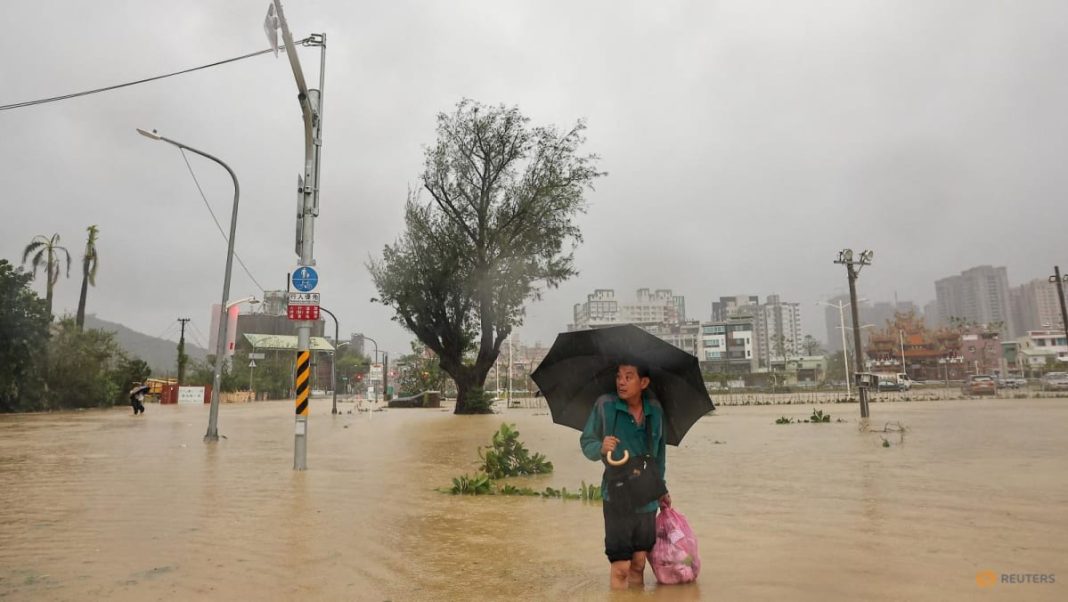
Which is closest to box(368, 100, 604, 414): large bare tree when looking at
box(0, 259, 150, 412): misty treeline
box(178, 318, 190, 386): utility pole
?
box(0, 259, 150, 412): misty treeline

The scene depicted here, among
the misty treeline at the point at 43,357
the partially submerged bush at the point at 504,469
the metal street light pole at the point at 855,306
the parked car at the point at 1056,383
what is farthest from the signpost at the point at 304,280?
the parked car at the point at 1056,383

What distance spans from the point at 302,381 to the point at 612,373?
28.5ft

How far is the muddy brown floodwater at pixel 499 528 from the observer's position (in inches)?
176

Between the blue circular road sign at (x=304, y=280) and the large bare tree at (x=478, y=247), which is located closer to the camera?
the blue circular road sign at (x=304, y=280)

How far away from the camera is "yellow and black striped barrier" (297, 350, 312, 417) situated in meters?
11.3

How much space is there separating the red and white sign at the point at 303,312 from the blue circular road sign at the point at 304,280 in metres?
0.33

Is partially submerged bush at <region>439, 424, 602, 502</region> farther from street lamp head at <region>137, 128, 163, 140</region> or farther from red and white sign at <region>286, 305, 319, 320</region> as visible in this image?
street lamp head at <region>137, 128, 163, 140</region>

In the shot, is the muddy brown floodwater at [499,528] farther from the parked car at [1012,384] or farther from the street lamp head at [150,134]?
the parked car at [1012,384]

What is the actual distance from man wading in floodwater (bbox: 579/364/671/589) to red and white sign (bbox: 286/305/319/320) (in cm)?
863

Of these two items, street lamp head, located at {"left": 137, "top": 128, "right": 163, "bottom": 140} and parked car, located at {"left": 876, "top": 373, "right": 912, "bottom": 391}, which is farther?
parked car, located at {"left": 876, "top": 373, "right": 912, "bottom": 391}

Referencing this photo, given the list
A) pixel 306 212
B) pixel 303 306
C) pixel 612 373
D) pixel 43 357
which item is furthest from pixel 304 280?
pixel 43 357

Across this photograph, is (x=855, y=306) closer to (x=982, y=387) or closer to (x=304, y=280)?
(x=304, y=280)

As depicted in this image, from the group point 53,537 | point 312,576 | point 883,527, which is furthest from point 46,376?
point 883,527

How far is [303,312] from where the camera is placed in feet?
37.9
